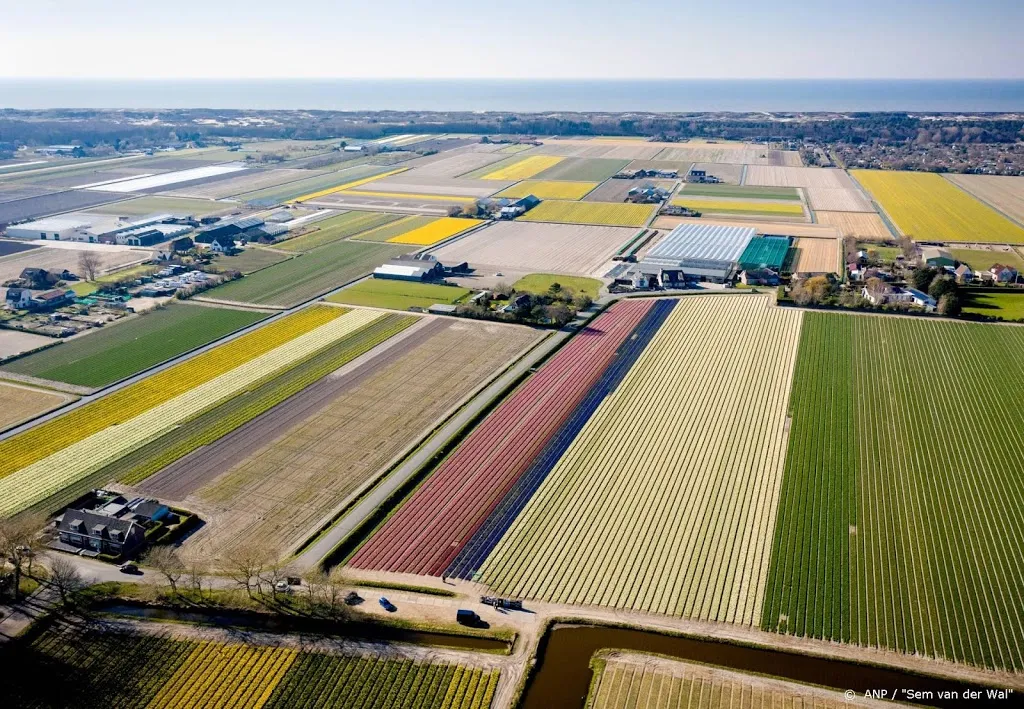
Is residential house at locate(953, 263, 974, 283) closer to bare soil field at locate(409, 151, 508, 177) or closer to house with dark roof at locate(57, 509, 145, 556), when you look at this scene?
house with dark roof at locate(57, 509, 145, 556)

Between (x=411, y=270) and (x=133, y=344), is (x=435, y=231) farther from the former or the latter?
(x=133, y=344)

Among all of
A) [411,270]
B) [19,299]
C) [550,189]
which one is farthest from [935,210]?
[19,299]

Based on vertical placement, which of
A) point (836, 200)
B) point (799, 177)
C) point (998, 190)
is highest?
point (799, 177)

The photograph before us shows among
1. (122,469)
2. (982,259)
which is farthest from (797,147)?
(122,469)

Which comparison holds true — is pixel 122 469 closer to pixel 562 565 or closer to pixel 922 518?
pixel 562 565

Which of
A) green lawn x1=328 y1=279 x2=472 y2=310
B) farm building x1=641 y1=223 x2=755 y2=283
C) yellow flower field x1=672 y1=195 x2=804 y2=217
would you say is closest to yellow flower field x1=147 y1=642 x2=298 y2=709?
green lawn x1=328 y1=279 x2=472 y2=310

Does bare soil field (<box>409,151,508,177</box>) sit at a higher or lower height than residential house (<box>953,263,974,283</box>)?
higher

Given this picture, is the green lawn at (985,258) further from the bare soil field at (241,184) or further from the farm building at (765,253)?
the bare soil field at (241,184)
